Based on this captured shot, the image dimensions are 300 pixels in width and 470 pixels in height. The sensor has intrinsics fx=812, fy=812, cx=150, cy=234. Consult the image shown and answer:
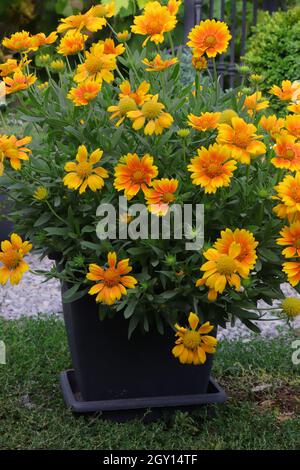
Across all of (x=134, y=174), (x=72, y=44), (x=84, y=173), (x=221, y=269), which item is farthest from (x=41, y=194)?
(x=221, y=269)

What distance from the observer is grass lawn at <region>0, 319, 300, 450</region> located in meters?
2.43

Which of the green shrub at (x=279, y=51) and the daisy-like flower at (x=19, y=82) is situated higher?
the daisy-like flower at (x=19, y=82)

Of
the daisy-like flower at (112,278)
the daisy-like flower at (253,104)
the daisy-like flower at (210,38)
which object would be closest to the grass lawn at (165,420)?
the daisy-like flower at (112,278)

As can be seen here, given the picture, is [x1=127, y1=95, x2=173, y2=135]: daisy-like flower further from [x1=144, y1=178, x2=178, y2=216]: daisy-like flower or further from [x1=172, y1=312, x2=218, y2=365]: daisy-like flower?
[x1=172, y1=312, x2=218, y2=365]: daisy-like flower

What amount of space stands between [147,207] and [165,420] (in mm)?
757

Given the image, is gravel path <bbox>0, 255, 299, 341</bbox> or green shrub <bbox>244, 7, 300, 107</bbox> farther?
green shrub <bbox>244, 7, 300, 107</bbox>

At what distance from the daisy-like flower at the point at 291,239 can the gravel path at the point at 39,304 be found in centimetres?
152

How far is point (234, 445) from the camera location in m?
2.41

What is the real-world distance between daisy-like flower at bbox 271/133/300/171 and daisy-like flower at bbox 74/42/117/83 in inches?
20.1

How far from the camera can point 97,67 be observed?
2.26 metres

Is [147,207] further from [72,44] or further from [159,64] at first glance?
[72,44]

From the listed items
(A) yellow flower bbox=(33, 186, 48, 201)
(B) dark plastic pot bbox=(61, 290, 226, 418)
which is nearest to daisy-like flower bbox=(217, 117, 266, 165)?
(A) yellow flower bbox=(33, 186, 48, 201)

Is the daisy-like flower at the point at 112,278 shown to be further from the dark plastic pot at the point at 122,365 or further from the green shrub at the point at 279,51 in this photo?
the green shrub at the point at 279,51

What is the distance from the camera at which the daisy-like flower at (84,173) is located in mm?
2135
